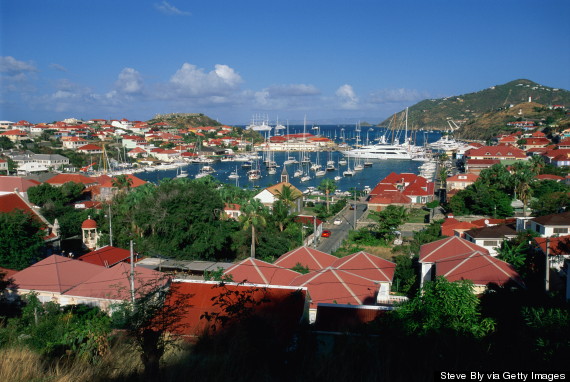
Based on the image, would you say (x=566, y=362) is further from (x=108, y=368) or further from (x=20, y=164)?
(x=20, y=164)

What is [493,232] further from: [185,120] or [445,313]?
[185,120]

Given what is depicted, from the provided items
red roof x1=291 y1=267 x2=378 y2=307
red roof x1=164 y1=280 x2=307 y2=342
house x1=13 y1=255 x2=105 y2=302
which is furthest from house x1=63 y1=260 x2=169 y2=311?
red roof x1=291 y1=267 x2=378 y2=307

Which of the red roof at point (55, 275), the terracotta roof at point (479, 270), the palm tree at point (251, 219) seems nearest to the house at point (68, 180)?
the palm tree at point (251, 219)

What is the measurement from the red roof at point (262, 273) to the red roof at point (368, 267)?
1.48 metres

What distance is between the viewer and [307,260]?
13.8 m

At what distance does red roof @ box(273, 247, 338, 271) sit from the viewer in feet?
44.8

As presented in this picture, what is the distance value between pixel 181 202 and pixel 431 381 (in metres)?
13.9

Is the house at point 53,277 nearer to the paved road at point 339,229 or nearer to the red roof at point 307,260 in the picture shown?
the red roof at point 307,260

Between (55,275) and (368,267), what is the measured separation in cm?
791

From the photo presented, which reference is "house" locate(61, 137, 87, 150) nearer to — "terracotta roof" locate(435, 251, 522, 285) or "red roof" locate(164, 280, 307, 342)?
"red roof" locate(164, 280, 307, 342)

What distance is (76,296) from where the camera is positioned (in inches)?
418

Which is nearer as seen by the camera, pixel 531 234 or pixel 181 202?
pixel 531 234

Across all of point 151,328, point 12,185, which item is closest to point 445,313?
point 151,328

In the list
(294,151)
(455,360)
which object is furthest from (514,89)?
(455,360)
